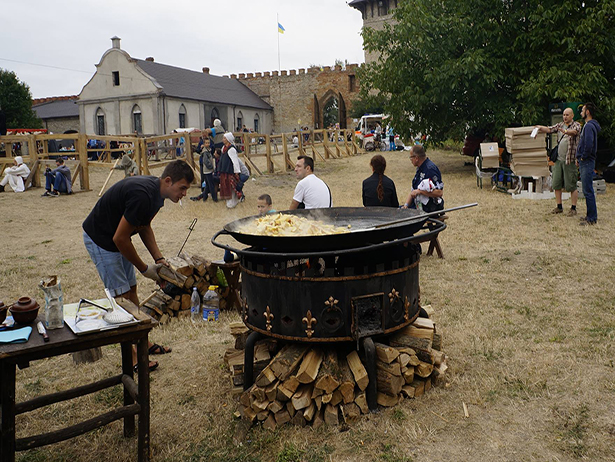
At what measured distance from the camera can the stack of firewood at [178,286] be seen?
211 inches

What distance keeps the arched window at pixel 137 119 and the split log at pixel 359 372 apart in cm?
3748

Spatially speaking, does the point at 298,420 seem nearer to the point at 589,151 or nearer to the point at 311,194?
the point at 311,194

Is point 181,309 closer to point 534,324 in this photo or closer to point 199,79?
point 534,324

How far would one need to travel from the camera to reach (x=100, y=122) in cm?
4053

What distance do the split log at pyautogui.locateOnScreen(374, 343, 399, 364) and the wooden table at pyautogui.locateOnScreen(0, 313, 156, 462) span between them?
59.8 inches

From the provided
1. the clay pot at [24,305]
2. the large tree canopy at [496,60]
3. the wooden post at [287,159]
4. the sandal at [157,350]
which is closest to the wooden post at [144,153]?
the wooden post at [287,159]

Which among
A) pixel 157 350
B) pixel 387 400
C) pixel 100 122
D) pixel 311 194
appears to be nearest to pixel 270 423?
pixel 387 400

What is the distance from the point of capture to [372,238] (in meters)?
3.32

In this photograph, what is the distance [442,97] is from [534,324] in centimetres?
1203

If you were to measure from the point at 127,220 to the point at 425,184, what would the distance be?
4.21m

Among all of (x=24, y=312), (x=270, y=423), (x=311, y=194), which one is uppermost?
(x=311, y=194)

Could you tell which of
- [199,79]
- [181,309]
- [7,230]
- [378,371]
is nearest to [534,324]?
[378,371]

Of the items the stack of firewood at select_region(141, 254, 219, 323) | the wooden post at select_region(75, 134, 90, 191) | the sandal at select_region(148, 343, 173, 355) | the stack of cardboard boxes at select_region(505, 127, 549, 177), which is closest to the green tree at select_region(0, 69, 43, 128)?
the wooden post at select_region(75, 134, 90, 191)

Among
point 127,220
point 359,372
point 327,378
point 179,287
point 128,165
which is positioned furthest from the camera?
point 128,165
